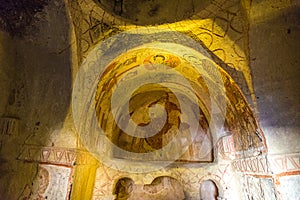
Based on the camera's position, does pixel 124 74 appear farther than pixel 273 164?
Yes

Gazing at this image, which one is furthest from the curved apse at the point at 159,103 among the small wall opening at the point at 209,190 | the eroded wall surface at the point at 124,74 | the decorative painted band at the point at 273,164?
the small wall opening at the point at 209,190

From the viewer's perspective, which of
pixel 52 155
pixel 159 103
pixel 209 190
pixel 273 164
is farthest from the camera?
pixel 159 103

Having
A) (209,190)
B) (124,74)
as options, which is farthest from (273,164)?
(124,74)

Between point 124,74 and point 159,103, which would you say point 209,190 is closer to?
point 159,103

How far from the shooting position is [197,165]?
11.6 ft

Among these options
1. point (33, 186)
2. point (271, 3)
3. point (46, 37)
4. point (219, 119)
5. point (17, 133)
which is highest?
point (271, 3)

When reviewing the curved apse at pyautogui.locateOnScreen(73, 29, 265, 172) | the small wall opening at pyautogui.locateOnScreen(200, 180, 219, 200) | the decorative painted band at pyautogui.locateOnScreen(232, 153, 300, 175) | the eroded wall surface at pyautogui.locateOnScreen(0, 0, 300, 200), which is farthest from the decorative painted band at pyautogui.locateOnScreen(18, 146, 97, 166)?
the small wall opening at pyautogui.locateOnScreen(200, 180, 219, 200)

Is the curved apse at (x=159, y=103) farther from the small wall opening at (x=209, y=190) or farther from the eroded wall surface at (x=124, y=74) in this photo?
the small wall opening at (x=209, y=190)

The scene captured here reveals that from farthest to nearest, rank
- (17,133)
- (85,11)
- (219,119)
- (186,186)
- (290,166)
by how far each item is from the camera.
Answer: (186,186) < (219,119) < (85,11) < (17,133) < (290,166)

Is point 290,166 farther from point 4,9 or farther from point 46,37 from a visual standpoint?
point 4,9

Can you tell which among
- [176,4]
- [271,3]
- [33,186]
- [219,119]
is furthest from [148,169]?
[271,3]

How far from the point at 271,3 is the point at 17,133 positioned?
227cm

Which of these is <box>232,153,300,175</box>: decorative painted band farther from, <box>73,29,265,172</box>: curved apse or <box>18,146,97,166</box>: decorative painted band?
<box>18,146,97,166</box>: decorative painted band

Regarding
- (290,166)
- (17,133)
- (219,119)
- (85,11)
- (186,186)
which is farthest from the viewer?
(186,186)
